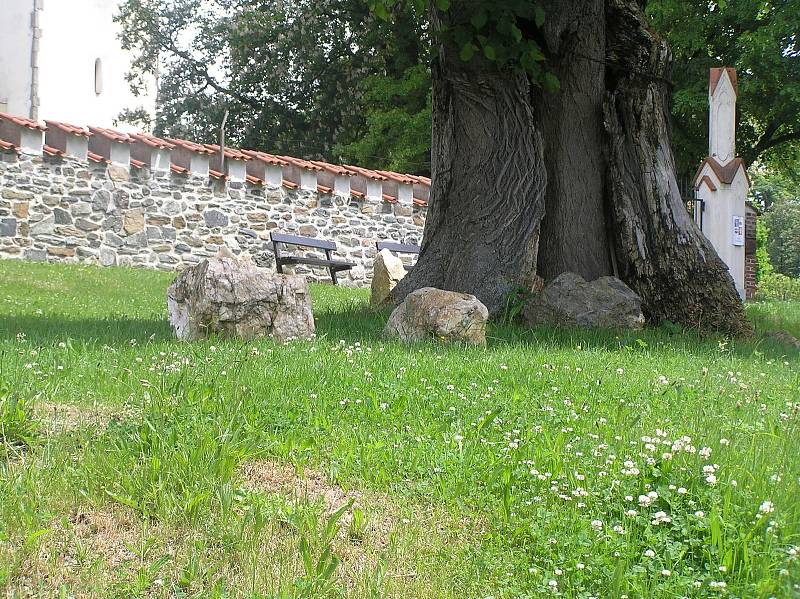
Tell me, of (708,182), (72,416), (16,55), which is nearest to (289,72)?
(16,55)

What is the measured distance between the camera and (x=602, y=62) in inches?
322

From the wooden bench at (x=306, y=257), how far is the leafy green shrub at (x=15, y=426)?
1206cm

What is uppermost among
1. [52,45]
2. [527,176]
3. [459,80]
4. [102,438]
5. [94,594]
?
[52,45]

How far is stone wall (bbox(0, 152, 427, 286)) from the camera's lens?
50.7 ft

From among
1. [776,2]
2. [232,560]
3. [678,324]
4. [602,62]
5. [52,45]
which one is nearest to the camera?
[232,560]

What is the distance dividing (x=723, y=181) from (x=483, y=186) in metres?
6.01

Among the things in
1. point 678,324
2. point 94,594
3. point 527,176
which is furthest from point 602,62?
point 94,594

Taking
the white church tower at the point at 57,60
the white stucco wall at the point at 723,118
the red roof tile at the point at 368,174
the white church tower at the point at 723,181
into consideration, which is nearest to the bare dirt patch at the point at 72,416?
the white church tower at the point at 723,181

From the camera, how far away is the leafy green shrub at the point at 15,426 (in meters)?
3.38

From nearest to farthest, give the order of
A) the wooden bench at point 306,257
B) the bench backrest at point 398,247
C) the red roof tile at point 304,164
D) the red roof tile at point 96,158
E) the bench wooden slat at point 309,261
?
the bench wooden slat at point 309,261 < the wooden bench at point 306,257 < the red roof tile at point 96,158 < the red roof tile at point 304,164 < the bench backrest at point 398,247

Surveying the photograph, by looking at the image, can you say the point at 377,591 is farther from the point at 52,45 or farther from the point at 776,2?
the point at 52,45

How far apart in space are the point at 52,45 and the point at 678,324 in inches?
864

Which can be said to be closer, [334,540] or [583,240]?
[334,540]

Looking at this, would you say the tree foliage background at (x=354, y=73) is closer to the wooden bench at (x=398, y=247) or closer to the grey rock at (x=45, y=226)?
the wooden bench at (x=398, y=247)
